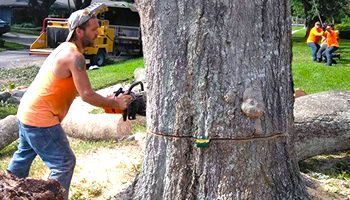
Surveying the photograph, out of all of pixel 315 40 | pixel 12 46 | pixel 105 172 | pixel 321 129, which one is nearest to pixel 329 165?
pixel 321 129

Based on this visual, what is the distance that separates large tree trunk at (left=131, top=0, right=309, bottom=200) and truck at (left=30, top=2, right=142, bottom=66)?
50.6 feet

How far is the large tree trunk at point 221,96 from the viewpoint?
399cm

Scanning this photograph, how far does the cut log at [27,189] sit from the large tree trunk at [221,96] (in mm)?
714

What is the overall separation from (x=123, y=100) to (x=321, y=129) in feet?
10.6

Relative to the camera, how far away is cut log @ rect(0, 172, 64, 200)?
3.84 metres

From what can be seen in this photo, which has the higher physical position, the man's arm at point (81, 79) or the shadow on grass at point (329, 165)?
the man's arm at point (81, 79)

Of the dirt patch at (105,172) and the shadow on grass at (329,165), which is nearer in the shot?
the dirt patch at (105,172)

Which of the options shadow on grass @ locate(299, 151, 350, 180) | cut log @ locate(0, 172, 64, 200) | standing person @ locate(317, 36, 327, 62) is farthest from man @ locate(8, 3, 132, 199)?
standing person @ locate(317, 36, 327, 62)

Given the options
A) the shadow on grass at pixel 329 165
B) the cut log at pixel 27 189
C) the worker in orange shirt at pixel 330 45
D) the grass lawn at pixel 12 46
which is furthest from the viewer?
the grass lawn at pixel 12 46

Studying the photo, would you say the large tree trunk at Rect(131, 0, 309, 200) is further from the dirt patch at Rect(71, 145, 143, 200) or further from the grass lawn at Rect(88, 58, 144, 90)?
the grass lawn at Rect(88, 58, 144, 90)

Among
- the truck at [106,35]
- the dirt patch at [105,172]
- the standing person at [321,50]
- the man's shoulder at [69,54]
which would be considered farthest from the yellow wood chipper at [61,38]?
the man's shoulder at [69,54]

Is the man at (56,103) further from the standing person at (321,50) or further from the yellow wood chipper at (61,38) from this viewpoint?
the yellow wood chipper at (61,38)

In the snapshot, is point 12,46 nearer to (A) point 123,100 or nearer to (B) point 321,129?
(B) point 321,129

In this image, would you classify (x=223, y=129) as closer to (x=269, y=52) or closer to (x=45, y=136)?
(x=269, y=52)
